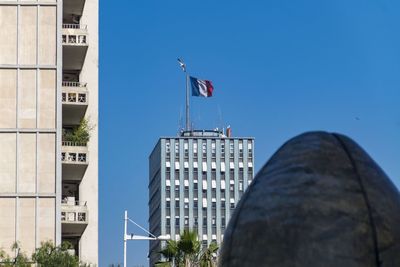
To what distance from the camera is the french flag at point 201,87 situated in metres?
105

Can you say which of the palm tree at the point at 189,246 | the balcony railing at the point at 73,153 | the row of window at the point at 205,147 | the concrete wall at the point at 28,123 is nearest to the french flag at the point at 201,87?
the concrete wall at the point at 28,123

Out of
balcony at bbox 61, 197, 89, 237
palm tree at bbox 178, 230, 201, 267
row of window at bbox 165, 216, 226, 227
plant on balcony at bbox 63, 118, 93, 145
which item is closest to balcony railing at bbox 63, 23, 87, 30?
plant on balcony at bbox 63, 118, 93, 145

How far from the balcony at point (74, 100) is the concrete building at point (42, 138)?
0.16 feet

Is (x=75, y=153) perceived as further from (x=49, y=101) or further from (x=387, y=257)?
(x=387, y=257)

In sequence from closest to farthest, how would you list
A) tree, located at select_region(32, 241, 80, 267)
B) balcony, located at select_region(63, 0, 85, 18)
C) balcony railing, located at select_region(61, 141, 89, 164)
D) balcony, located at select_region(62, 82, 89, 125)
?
1. tree, located at select_region(32, 241, 80, 267)
2. balcony railing, located at select_region(61, 141, 89, 164)
3. balcony, located at select_region(62, 82, 89, 125)
4. balcony, located at select_region(63, 0, 85, 18)

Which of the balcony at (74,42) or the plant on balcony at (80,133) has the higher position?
the balcony at (74,42)

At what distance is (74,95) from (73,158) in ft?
10.3

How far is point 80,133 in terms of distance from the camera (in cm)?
5619

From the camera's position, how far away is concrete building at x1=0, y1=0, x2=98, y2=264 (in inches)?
2109

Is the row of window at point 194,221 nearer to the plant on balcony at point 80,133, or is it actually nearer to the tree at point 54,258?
the plant on balcony at point 80,133

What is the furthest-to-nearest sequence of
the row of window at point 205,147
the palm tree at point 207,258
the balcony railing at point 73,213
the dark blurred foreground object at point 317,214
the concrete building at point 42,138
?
the row of window at point 205,147 → the balcony railing at point 73,213 → the concrete building at point 42,138 → the palm tree at point 207,258 → the dark blurred foreground object at point 317,214

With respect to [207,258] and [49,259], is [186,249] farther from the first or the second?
[49,259]

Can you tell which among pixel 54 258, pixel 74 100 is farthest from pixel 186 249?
pixel 74 100

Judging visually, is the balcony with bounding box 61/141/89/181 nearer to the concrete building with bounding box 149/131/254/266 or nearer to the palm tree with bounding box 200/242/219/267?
the palm tree with bounding box 200/242/219/267
